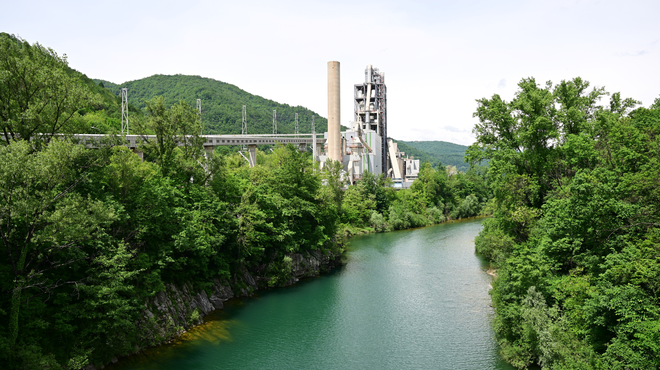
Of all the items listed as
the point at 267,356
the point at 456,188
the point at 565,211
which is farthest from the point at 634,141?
the point at 456,188

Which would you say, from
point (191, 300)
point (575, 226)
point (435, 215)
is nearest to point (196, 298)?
point (191, 300)

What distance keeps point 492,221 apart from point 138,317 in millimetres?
18413

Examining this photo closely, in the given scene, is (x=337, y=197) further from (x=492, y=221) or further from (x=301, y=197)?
(x=492, y=221)

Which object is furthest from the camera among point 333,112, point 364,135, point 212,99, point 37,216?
point 212,99

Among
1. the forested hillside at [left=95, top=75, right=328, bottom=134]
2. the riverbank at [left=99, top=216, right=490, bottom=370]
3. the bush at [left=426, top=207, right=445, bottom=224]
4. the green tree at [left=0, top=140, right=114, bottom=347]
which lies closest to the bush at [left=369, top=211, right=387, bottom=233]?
the bush at [left=426, top=207, right=445, bottom=224]

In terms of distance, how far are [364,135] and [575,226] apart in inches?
2632

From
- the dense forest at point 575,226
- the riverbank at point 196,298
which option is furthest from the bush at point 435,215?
the dense forest at point 575,226

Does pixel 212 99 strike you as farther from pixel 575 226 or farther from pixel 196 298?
pixel 575 226

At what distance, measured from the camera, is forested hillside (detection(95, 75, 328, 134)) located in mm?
108188

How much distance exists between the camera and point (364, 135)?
82.7 m

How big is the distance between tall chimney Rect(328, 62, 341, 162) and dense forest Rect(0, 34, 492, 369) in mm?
34542

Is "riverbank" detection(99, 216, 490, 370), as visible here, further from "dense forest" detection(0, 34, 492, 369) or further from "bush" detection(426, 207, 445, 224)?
"bush" detection(426, 207, 445, 224)

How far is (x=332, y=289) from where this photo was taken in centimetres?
3241

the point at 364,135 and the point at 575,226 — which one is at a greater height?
the point at 364,135
